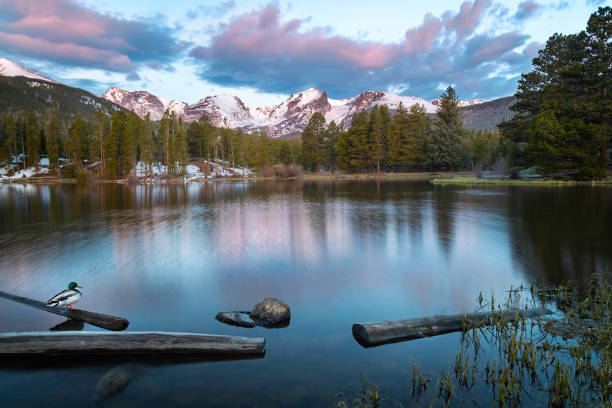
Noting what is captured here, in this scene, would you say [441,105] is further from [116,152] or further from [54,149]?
[54,149]

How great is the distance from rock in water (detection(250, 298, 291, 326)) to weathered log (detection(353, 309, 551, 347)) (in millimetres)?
1420

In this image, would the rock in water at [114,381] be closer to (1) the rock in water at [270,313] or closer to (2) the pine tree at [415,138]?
(1) the rock in water at [270,313]

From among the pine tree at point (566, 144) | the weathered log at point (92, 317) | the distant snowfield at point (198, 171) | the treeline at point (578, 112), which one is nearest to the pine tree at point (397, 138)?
the treeline at point (578, 112)

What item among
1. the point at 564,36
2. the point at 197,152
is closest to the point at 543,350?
the point at 564,36

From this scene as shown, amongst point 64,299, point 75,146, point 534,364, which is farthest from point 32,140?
point 534,364

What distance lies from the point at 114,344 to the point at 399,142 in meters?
83.1

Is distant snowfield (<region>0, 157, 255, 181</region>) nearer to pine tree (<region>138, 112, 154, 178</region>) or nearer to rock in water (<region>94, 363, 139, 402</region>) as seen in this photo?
pine tree (<region>138, 112, 154, 178</region>)

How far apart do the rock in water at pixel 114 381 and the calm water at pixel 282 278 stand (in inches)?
4.0

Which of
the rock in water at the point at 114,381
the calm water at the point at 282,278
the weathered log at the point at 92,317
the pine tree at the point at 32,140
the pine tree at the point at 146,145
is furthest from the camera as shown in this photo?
the pine tree at the point at 32,140

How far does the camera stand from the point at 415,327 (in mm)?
5918

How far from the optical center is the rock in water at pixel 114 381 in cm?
460

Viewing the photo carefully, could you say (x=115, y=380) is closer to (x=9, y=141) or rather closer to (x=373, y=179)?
(x=373, y=179)

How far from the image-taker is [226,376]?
16.3ft

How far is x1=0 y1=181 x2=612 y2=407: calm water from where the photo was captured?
4.85 meters
